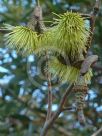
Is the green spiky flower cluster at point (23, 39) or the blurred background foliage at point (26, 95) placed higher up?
the green spiky flower cluster at point (23, 39)

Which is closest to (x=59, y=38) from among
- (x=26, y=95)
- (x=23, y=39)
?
(x=23, y=39)

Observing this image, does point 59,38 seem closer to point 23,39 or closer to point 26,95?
point 23,39

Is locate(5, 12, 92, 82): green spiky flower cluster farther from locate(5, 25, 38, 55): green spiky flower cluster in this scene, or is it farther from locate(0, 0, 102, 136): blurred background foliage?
locate(0, 0, 102, 136): blurred background foliage

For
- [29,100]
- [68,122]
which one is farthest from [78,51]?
[68,122]

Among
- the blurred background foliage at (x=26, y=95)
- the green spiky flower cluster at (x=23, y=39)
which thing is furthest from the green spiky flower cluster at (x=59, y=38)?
the blurred background foliage at (x=26, y=95)

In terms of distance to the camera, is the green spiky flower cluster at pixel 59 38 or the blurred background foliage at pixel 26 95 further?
the blurred background foliage at pixel 26 95

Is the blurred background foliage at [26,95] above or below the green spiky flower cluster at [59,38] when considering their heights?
below

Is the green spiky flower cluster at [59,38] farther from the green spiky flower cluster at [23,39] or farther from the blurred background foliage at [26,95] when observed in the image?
the blurred background foliage at [26,95]

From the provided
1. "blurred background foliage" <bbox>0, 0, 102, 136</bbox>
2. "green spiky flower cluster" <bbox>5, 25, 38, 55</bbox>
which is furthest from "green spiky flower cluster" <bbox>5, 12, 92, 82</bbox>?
"blurred background foliage" <bbox>0, 0, 102, 136</bbox>

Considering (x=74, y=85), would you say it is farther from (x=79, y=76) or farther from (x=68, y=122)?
(x=68, y=122)
